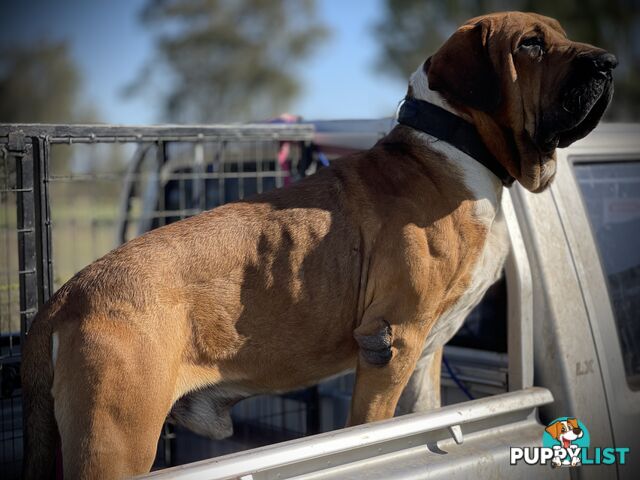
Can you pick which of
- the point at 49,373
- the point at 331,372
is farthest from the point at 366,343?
the point at 49,373

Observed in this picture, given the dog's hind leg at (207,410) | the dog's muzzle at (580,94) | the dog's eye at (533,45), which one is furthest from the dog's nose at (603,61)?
the dog's hind leg at (207,410)

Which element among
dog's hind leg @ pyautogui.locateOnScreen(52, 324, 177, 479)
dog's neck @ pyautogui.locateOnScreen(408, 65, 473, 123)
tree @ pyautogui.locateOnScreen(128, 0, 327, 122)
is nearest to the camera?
dog's hind leg @ pyautogui.locateOnScreen(52, 324, 177, 479)

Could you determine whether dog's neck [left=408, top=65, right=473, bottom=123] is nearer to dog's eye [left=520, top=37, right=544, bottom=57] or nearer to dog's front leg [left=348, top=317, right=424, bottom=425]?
dog's eye [left=520, top=37, right=544, bottom=57]

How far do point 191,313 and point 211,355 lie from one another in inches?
6.3

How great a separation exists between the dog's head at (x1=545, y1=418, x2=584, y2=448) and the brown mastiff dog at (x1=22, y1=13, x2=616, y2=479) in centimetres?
50

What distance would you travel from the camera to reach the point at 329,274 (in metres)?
2.68

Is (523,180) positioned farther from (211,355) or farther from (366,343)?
(211,355)

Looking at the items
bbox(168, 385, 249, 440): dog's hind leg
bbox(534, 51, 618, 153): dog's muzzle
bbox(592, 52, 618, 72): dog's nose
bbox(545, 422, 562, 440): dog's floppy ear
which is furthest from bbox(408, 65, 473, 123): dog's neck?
bbox(168, 385, 249, 440): dog's hind leg

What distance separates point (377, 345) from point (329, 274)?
29 centimetres

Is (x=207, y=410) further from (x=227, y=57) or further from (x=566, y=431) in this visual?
(x=227, y=57)

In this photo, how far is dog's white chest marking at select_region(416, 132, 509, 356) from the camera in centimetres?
278

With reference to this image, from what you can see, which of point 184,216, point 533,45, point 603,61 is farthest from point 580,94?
point 184,216

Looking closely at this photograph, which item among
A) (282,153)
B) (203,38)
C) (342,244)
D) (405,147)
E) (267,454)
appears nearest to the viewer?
(267,454)

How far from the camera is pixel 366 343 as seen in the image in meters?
2.64
